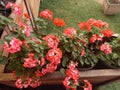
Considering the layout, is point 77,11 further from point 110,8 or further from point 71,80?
point 71,80

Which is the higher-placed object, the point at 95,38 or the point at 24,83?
the point at 95,38

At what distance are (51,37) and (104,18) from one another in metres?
1.77

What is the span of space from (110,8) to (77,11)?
434 millimetres

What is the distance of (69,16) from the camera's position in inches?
118

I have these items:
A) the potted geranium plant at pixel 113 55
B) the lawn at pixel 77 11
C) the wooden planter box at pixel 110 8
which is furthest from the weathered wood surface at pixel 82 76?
the wooden planter box at pixel 110 8

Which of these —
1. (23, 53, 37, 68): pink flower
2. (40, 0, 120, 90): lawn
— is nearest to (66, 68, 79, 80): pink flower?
(23, 53, 37, 68): pink flower

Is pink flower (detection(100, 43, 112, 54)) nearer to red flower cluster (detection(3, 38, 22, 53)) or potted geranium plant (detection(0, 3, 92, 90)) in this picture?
potted geranium plant (detection(0, 3, 92, 90))

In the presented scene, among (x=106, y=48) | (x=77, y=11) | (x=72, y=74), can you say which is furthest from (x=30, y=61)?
(x=77, y=11)

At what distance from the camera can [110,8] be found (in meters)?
3.05

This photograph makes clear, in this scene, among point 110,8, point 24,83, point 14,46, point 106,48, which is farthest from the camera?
point 110,8

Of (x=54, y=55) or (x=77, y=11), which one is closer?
(x=54, y=55)

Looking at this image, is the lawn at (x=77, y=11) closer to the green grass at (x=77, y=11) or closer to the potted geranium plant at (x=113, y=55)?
the green grass at (x=77, y=11)

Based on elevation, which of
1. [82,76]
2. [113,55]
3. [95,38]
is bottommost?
[82,76]

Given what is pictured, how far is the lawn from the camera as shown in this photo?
9.76ft
